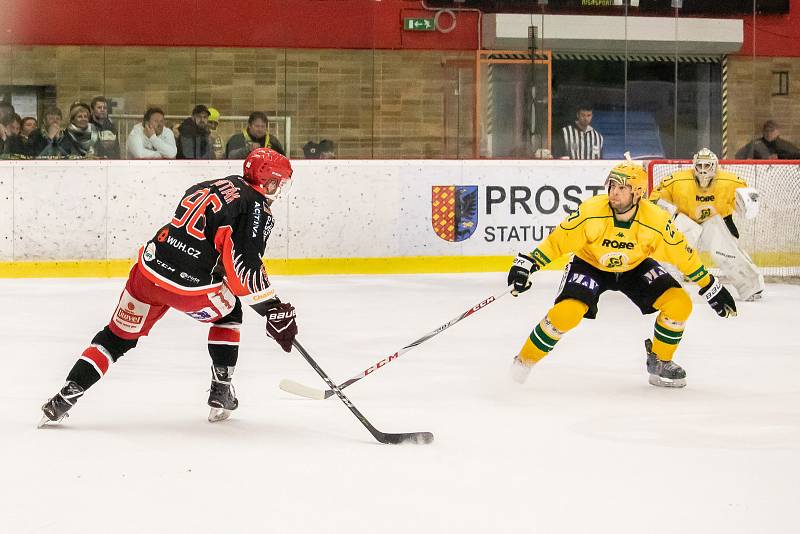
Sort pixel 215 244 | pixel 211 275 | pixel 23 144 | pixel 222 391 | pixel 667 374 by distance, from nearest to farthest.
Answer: pixel 215 244 < pixel 211 275 < pixel 222 391 < pixel 667 374 < pixel 23 144

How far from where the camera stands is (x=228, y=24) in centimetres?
942

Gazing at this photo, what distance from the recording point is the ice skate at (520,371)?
4.67 metres

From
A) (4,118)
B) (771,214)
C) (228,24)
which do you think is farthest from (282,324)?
(228,24)

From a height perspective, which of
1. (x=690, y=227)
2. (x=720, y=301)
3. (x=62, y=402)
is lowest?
(x=62, y=402)

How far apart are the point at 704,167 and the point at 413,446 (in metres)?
4.35

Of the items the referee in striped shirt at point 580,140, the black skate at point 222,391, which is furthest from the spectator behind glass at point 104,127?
the black skate at point 222,391

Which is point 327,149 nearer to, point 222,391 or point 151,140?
point 151,140

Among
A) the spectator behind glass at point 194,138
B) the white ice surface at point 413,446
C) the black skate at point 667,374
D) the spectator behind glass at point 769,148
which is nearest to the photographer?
the white ice surface at point 413,446

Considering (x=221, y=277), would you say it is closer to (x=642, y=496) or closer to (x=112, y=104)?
A: (x=642, y=496)

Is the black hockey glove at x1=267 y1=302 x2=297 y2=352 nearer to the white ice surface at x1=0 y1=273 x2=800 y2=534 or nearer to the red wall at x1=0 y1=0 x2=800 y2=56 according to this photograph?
the white ice surface at x1=0 y1=273 x2=800 y2=534

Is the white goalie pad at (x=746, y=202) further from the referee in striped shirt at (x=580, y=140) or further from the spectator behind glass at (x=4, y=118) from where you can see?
the spectator behind glass at (x=4, y=118)

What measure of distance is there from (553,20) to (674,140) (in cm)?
127

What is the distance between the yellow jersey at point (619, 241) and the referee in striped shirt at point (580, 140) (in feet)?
16.2

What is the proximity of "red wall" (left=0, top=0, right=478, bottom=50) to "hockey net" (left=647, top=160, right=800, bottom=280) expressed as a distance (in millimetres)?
2083
